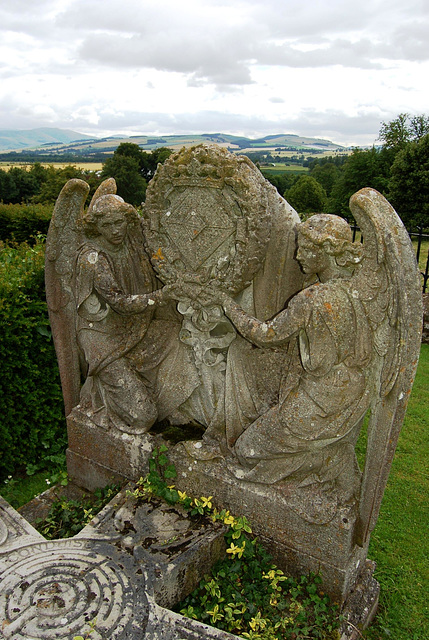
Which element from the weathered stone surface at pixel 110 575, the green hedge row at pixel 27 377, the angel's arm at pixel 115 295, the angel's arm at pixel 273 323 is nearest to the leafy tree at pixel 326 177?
the green hedge row at pixel 27 377

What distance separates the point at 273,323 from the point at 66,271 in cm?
214

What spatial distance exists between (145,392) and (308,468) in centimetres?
167

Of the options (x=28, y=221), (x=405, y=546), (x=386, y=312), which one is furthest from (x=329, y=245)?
(x=28, y=221)

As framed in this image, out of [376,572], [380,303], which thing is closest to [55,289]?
[380,303]

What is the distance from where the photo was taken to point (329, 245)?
3.41 meters

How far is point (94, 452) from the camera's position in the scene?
498 cm

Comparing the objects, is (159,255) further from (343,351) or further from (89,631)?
(89,631)

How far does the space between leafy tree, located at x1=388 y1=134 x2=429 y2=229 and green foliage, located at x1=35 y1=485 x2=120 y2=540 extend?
21283mm

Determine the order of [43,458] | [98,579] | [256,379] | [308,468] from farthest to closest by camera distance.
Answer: [43,458] → [256,379] → [308,468] → [98,579]

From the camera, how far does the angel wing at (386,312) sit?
3.19 m

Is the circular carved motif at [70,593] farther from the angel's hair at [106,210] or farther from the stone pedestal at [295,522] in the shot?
the angel's hair at [106,210]

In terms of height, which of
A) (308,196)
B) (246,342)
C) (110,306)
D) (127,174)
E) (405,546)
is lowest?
(405,546)

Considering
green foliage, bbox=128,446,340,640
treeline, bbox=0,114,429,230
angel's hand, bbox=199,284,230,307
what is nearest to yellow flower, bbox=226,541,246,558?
green foliage, bbox=128,446,340,640

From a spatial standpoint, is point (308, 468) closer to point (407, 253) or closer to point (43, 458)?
point (407, 253)
